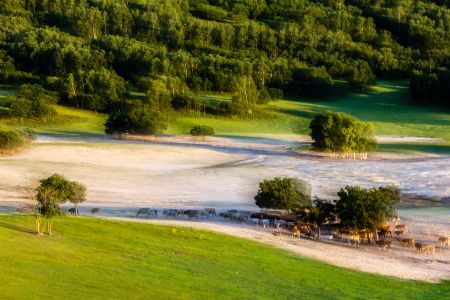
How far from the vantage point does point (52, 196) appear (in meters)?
44.6

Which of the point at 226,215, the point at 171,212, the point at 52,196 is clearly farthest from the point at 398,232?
the point at 52,196

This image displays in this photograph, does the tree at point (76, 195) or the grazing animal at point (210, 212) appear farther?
the grazing animal at point (210, 212)

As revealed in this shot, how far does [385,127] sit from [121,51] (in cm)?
6014

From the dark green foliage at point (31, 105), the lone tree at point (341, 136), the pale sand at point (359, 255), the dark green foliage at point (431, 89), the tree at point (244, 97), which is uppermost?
the dark green foliage at point (431, 89)

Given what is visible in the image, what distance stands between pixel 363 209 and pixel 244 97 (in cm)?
8512

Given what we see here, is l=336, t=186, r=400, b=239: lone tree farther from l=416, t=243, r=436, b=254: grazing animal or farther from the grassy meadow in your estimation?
the grassy meadow

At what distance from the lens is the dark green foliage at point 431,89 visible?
145m

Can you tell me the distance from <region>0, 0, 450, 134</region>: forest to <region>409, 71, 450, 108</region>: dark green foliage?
20 cm

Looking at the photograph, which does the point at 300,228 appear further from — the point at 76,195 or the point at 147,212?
the point at 76,195

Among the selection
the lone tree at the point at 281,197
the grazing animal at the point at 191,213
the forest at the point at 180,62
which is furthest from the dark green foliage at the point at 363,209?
the forest at the point at 180,62

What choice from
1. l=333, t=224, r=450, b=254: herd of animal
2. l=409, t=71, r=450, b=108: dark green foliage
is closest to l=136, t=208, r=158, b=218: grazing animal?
l=333, t=224, r=450, b=254: herd of animal

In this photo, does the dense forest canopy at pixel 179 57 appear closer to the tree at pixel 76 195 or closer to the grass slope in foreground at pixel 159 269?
the tree at pixel 76 195

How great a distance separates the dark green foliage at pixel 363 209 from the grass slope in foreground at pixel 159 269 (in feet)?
25.3

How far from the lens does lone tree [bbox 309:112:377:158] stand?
94.7m
